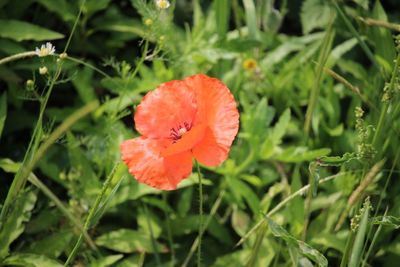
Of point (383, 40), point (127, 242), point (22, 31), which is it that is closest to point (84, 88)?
point (22, 31)

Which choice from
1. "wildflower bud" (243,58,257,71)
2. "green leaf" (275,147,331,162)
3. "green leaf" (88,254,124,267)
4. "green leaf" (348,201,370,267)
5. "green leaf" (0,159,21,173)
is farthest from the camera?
"wildflower bud" (243,58,257,71)

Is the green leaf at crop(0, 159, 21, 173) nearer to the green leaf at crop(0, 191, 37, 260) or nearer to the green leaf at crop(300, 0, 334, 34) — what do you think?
the green leaf at crop(0, 191, 37, 260)

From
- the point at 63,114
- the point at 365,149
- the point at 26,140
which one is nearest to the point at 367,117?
the point at 365,149

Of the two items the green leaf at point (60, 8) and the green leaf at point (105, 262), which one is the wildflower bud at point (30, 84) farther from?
the green leaf at point (60, 8)

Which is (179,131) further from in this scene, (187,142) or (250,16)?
(250,16)

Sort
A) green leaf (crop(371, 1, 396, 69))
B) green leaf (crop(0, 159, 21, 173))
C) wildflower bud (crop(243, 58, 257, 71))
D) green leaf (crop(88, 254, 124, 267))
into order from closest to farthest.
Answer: green leaf (crop(88, 254, 124, 267)), green leaf (crop(0, 159, 21, 173)), green leaf (crop(371, 1, 396, 69)), wildflower bud (crop(243, 58, 257, 71))

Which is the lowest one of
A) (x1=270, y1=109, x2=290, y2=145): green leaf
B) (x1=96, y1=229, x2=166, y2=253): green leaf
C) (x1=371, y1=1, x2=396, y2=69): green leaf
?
(x1=96, y1=229, x2=166, y2=253): green leaf

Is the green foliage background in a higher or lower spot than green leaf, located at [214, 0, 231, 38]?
lower

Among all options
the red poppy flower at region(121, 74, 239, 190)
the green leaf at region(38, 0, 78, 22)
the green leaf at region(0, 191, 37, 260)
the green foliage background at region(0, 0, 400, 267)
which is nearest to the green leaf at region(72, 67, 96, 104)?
the green foliage background at region(0, 0, 400, 267)
